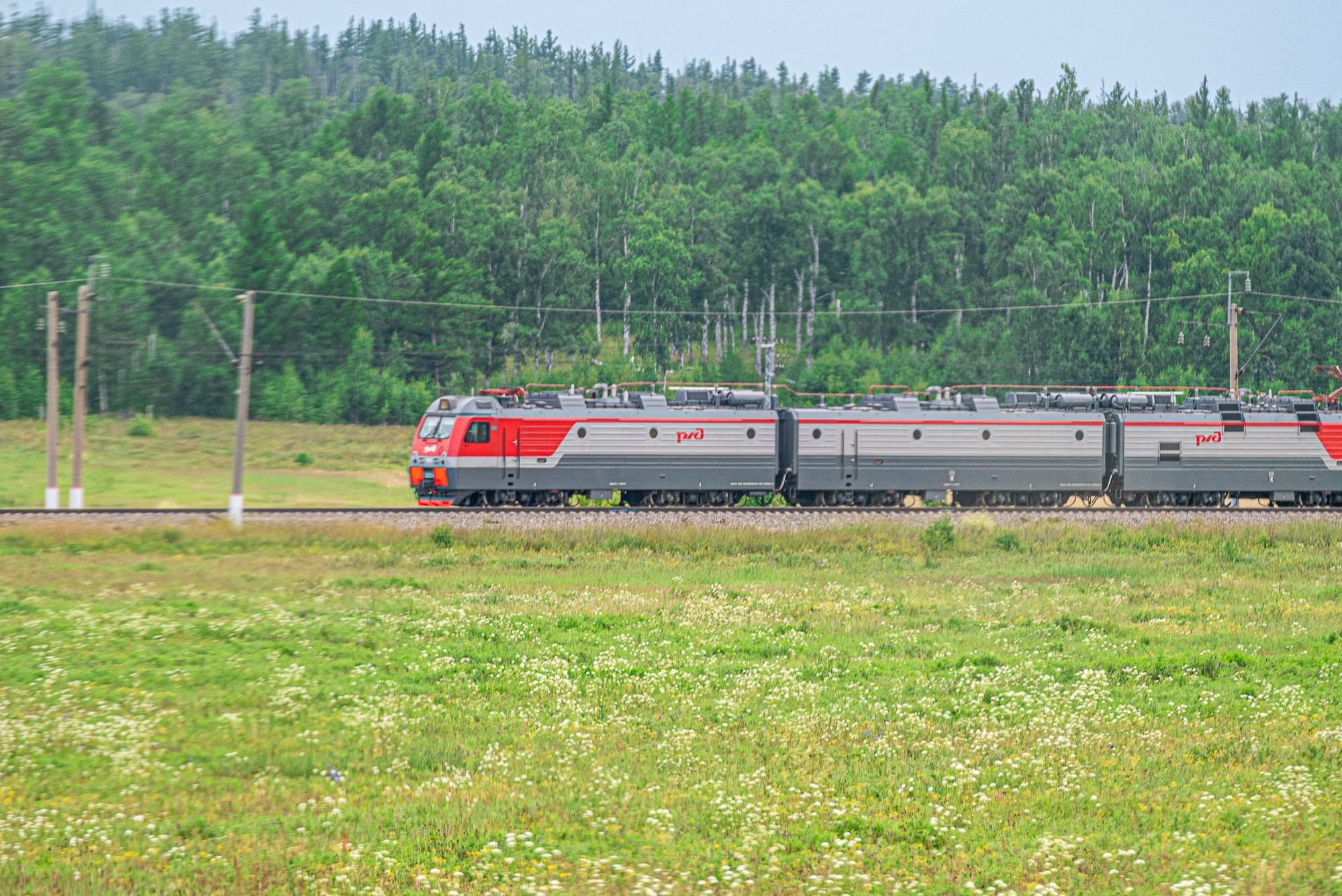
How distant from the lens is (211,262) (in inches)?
3765

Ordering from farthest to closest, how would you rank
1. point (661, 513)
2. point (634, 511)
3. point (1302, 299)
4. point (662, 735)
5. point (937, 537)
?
point (1302, 299), point (634, 511), point (661, 513), point (937, 537), point (662, 735)

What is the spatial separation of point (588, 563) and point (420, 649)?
37.5 ft

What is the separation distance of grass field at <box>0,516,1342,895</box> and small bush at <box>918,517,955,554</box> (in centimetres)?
589

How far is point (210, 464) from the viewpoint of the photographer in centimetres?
7231

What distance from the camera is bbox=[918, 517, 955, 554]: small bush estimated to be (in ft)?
117

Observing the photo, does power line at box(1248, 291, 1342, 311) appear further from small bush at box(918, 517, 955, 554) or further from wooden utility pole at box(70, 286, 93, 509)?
wooden utility pole at box(70, 286, 93, 509)

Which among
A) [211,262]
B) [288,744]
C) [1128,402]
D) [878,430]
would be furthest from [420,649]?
[211,262]

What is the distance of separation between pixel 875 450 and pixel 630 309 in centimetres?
6531

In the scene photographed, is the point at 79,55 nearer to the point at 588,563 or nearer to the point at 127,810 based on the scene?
the point at 588,563

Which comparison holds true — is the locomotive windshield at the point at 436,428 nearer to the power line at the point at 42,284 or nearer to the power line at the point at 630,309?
the power line at the point at 630,309

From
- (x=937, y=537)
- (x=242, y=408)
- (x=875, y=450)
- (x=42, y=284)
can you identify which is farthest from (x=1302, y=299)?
(x=242, y=408)

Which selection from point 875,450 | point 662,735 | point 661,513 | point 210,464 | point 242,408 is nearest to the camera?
point 662,735

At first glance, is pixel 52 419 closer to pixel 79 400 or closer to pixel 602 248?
pixel 79 400

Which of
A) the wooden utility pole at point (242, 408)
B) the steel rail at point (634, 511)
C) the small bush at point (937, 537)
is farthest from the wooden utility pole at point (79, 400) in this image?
the small bush at point (937, 537)
